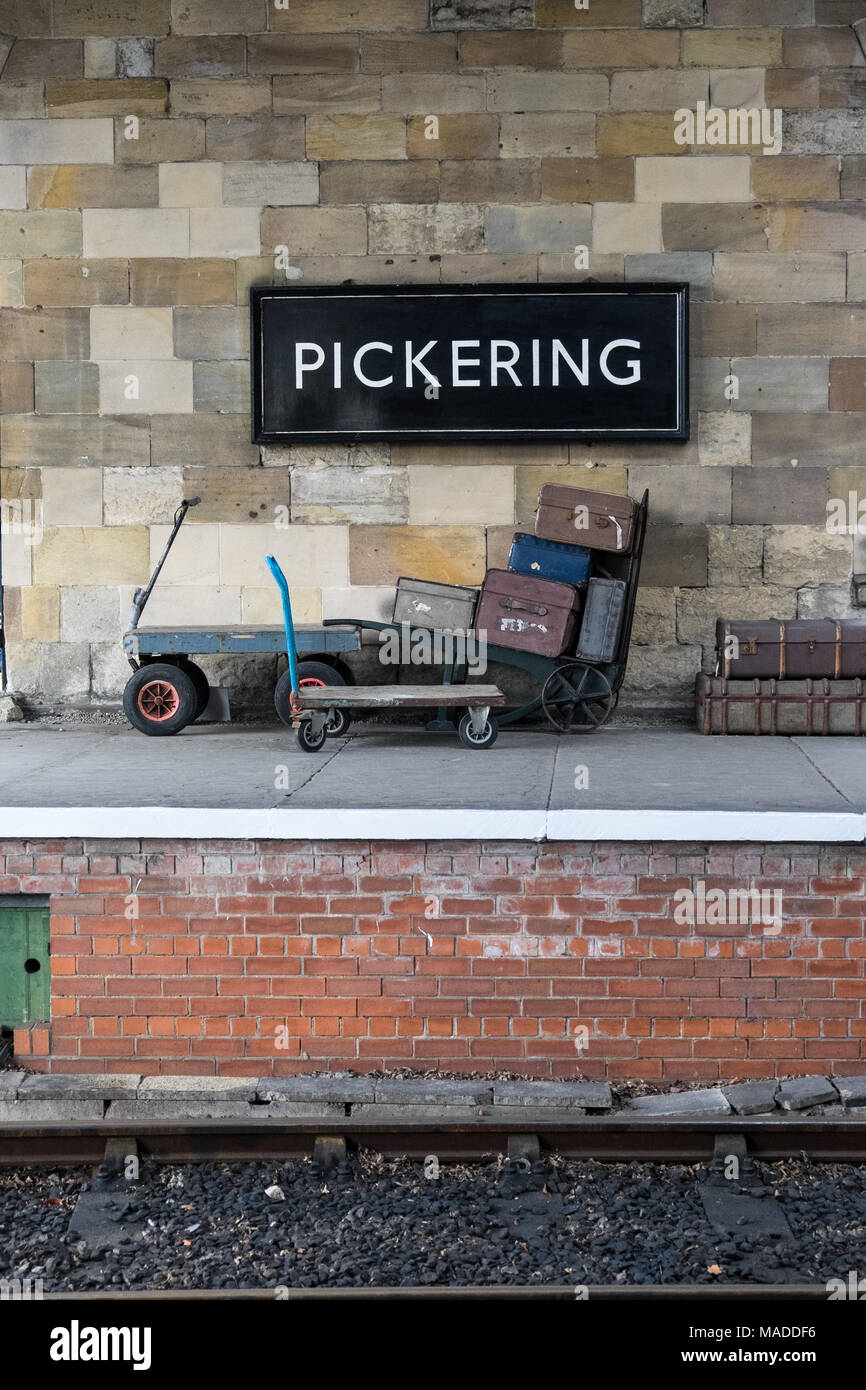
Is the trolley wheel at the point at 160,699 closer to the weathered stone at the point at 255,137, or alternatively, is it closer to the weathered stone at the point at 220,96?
the weathered stone at the point at 255,137

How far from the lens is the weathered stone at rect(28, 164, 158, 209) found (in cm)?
969

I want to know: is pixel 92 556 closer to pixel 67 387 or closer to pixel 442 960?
pixel 67 387

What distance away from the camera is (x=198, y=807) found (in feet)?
19.5

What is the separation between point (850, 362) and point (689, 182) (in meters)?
1.84

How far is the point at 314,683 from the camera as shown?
30.0 feet

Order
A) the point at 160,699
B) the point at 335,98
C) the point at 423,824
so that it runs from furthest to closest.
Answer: the point at 335,98, the point at 160,699, the point at 423,824

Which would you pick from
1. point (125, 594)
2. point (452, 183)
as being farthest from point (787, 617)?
point (125, 594)

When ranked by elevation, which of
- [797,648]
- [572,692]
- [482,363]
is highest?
[482,363]

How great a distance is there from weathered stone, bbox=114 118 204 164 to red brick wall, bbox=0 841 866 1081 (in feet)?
20.3

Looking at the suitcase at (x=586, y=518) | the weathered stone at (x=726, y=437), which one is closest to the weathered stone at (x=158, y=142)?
the suitcase at (x=586, y=518)

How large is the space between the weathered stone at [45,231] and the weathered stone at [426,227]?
7.72ft

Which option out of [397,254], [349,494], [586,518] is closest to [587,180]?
[397,254]

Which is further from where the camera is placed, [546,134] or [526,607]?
[546,134]

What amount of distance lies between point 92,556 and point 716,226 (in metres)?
5.51
